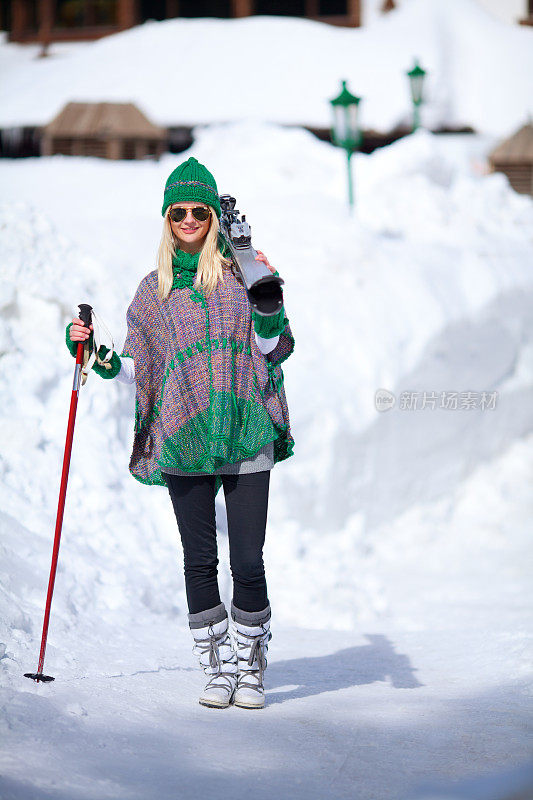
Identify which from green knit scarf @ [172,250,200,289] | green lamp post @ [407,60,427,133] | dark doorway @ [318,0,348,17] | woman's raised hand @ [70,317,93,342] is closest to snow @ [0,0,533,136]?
dark doorway @ [318,0,348,17]

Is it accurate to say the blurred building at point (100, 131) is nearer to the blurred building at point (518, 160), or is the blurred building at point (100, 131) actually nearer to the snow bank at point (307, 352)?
the snow bank at point (307, 352)

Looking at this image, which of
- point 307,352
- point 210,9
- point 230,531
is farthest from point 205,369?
point 210,9

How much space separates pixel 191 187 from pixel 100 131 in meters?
11.4

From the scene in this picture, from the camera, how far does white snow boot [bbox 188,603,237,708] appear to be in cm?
356

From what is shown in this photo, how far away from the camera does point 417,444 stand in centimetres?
893

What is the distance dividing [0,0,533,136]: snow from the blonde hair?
13032 millimetres

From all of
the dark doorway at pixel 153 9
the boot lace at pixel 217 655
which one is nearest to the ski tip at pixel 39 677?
the boot lace at pixel 217 655

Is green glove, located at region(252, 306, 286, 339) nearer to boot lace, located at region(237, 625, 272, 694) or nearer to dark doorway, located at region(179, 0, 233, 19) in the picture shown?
boot lace, located at region(237, 625, 272, 694)

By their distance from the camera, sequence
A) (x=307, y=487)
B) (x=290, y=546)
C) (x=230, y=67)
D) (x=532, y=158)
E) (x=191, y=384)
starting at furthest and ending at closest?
(x=230, y=67)
(x=532, y=158)
(x=307, y=487)
(x=290, y=546)
(x=191, y=384)

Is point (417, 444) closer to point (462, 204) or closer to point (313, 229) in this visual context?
point (313, 229)

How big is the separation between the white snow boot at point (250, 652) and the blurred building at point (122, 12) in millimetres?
16600

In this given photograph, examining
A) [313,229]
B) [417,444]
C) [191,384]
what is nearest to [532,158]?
[313,229]

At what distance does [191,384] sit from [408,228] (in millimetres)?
6962

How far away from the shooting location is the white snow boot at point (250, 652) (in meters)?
3.54
